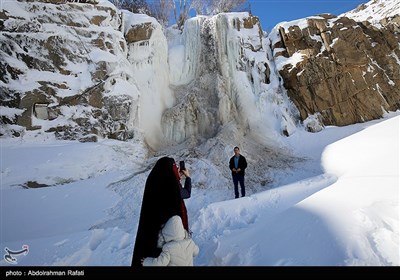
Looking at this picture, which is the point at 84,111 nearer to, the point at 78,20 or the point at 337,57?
the point at 78,20

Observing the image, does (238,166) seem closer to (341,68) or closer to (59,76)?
(59,76)

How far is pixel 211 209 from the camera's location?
543 centimetres

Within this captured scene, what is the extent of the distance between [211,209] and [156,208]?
3621mm

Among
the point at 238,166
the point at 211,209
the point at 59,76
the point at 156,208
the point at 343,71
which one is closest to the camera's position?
the point at 156,208

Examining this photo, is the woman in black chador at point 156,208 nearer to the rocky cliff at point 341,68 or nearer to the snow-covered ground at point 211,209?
the snow-covered ground at point 211,209

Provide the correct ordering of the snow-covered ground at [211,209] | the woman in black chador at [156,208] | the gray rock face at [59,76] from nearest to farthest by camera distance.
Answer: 1. the woman in black chador at [156,208]
2. the snow-covered ground at [211,209]
3. the gray rock face at [59,76]

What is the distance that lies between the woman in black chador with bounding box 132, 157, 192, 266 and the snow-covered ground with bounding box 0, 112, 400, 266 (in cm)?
142

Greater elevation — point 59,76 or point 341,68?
point 341,68

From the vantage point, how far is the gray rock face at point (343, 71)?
43.5 ft

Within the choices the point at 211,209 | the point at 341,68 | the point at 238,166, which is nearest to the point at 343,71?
the point at 341,68

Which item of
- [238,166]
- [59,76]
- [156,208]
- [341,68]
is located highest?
[341,68]

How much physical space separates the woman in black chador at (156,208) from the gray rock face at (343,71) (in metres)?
12.5

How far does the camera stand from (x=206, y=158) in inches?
374

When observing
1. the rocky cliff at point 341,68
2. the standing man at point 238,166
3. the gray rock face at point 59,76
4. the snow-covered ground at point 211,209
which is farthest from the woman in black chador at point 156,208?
the rocky cliff at point 341,68
